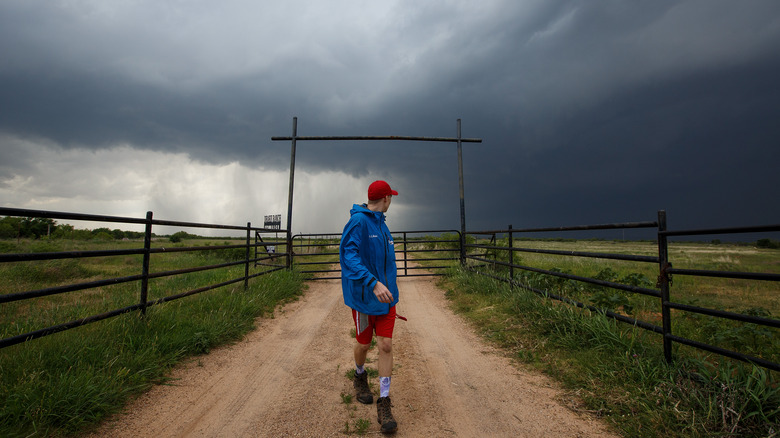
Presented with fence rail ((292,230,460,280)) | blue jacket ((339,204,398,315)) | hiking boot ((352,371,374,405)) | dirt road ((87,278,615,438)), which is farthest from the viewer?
fence rail ((292,230,460,280))

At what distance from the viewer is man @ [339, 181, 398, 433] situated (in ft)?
8.00

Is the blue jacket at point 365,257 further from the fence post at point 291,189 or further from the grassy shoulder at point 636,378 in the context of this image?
the fence post at point 291,189

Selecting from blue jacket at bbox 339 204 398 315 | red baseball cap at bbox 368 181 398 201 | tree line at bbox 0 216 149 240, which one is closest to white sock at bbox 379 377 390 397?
blue jacket at bbox 339 204 398 315

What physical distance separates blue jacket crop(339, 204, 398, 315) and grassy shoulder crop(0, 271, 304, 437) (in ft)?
6.37

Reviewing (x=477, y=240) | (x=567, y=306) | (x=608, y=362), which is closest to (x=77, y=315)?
(x=608, y=362)

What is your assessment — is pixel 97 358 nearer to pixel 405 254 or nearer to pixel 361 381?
pixel 361 381

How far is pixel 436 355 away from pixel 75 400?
315 cm

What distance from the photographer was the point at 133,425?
2.37 meters

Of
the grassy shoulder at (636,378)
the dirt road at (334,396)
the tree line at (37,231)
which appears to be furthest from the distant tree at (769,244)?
the tree line at (37,231)

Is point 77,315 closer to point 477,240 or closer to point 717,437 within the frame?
point 717,437

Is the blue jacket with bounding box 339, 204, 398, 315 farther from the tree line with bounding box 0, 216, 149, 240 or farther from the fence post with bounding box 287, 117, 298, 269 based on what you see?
the tree line with bounding box 0, 216, 149, 240

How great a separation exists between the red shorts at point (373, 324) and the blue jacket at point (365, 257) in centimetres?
9

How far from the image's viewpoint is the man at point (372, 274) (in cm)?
244

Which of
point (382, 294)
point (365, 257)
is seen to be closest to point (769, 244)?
point (365, 257)
